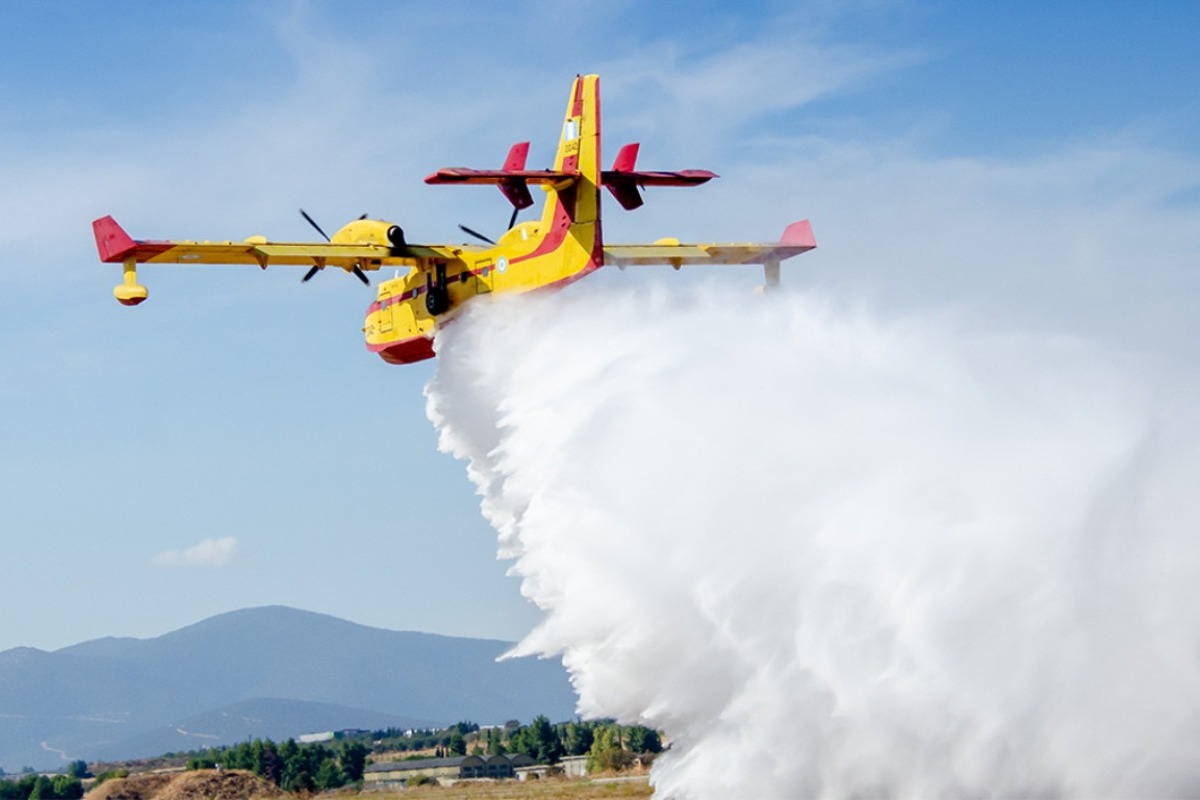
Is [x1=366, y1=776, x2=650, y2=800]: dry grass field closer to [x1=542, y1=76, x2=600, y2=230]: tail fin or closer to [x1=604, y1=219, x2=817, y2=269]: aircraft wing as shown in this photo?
[x1=604, y1=219, x2=817, y2=269]: aircraft wing

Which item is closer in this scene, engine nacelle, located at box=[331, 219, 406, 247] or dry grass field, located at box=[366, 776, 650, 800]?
engine nacelle, located at box=[331, 219, 406, 247]

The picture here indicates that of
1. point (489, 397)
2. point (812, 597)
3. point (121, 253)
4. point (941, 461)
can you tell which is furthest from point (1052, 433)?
point (121, 253)

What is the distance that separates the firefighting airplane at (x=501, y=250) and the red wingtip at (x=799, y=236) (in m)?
0.02

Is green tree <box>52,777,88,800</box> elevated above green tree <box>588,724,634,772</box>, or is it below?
above

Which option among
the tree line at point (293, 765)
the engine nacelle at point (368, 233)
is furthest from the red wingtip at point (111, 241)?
the tree line at point (293, 765)

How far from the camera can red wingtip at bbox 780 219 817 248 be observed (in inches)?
1506

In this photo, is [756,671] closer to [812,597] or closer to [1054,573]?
[812,597]

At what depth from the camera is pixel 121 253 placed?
33.5 m

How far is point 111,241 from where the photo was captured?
110 feet

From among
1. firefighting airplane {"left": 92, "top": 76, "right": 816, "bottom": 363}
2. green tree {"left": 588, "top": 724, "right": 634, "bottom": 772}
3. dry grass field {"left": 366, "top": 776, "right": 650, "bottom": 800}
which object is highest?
firefighting airplane {"left": 92, "top": 76, "right": 816, "bottom": 363}

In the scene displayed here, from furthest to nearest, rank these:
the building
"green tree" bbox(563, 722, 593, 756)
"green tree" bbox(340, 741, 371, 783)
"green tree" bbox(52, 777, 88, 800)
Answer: "green tree" bbox(563, 722, 593, 756), the building, "green tree" bbox(340, 741, 371, 783), "green tree" bbox(52, 777, 88, 800)

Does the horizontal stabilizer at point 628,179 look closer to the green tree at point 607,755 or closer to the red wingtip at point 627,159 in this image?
the red wingtip at point 627,159

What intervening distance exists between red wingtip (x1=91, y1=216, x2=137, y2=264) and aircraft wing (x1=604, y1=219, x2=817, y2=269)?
10897 millimetres

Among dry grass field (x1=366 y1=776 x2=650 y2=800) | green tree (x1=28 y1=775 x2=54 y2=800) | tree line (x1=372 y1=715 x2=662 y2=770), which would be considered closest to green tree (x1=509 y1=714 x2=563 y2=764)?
tree line (x1=372 y1=715 x2=662 y2=770)
